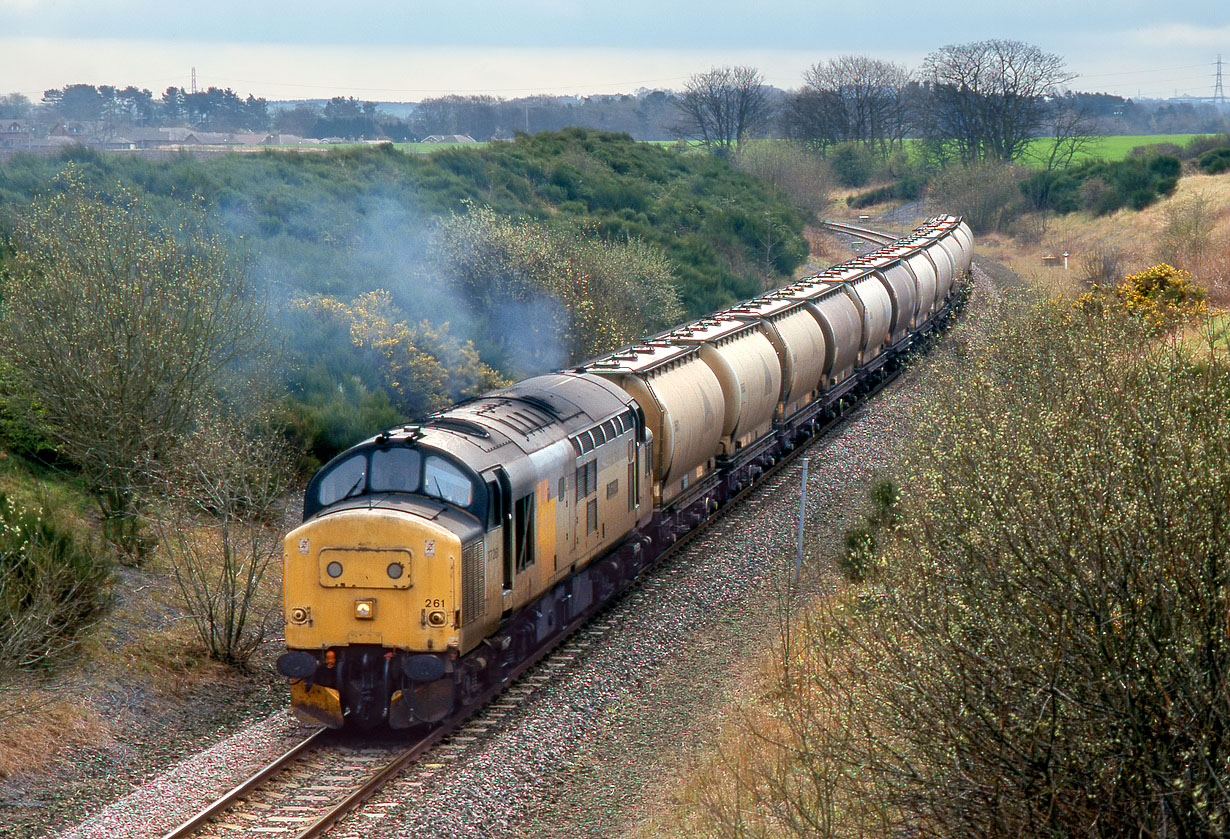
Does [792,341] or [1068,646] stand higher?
[1068,646]

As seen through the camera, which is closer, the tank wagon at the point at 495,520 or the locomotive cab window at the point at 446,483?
the tank wagon at the point at 495,520

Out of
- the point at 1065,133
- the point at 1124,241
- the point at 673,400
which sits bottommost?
the point at 673,400

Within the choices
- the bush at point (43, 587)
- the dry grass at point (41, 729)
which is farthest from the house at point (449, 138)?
the dry grass at point (41, 729)

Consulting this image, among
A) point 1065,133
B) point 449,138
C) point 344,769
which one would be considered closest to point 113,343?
point 344,769

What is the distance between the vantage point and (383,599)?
43.6 ft

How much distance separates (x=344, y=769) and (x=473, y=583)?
2472 mm

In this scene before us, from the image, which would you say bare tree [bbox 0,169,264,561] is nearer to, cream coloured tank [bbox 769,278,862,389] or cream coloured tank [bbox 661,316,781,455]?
cream coloured tank [bbox 661,316,781,455]

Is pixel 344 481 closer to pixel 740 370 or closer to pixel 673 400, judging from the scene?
pixel 673 400

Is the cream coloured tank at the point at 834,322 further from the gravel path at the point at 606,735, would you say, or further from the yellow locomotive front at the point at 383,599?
the yellow locomotive front at the point at 383,599

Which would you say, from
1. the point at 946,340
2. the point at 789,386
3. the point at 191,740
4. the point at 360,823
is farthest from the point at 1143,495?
the point at 946,340

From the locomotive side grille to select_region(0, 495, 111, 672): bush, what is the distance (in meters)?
4.40

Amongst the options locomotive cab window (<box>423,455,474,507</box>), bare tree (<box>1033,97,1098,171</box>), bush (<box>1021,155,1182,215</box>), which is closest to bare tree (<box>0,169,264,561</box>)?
locomotive cab window (<box>423,455,474,507</box>)

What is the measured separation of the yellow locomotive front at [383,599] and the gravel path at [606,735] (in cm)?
93

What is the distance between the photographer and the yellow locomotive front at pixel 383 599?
13141mm
